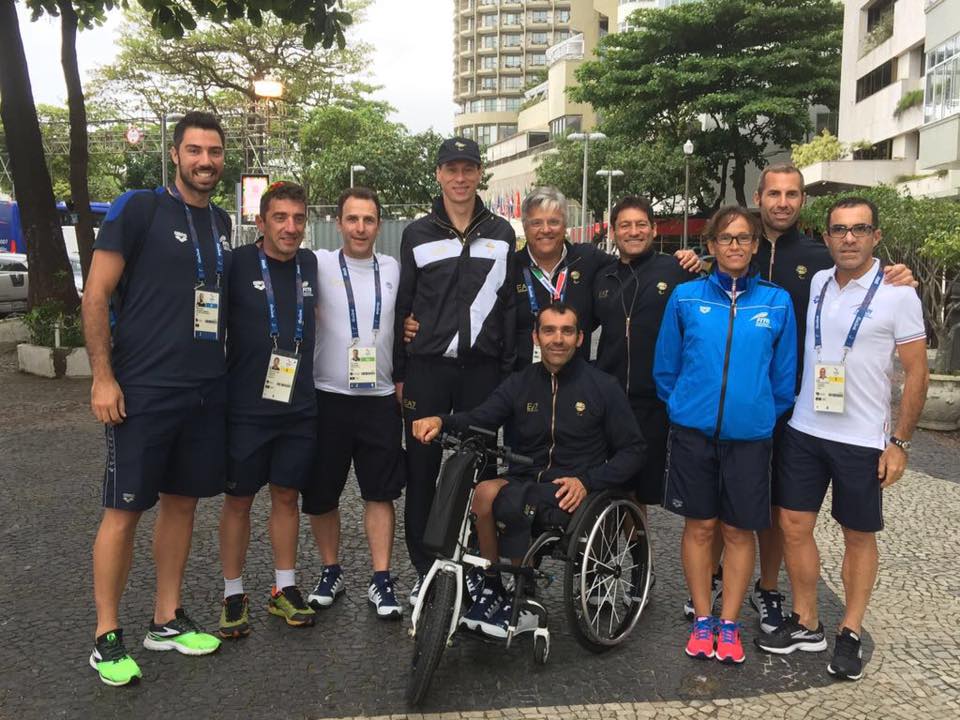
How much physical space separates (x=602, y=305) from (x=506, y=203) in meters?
67.9

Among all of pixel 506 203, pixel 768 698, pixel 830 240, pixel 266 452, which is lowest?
pixel 768 698

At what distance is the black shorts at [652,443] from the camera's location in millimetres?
4363

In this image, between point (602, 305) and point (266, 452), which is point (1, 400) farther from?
point (602, 305)

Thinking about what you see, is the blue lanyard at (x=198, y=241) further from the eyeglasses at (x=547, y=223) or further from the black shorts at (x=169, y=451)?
the eyeglasses at (x=547, y=223)

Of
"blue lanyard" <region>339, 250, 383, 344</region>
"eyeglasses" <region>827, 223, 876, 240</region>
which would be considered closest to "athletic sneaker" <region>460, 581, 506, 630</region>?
"blue lanyard" <region>339, 250, 383, 344</region>

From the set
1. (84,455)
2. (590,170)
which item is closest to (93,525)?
(84,455)

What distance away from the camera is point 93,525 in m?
5.69

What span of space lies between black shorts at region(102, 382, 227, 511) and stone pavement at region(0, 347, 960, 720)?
74 centimetres

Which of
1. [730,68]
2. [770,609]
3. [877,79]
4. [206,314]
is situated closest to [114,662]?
[206,314]

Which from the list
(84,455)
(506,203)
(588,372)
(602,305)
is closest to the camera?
(588,372)

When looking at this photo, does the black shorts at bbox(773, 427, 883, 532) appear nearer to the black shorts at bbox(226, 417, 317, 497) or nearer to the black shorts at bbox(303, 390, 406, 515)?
the black shorts at bbox(303, 390, 406, 515)

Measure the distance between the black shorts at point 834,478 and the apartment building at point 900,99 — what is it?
22.0m

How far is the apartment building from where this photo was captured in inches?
938

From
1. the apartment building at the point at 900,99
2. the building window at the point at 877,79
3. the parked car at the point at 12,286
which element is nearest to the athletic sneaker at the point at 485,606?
the parked car at the point at 12,286
